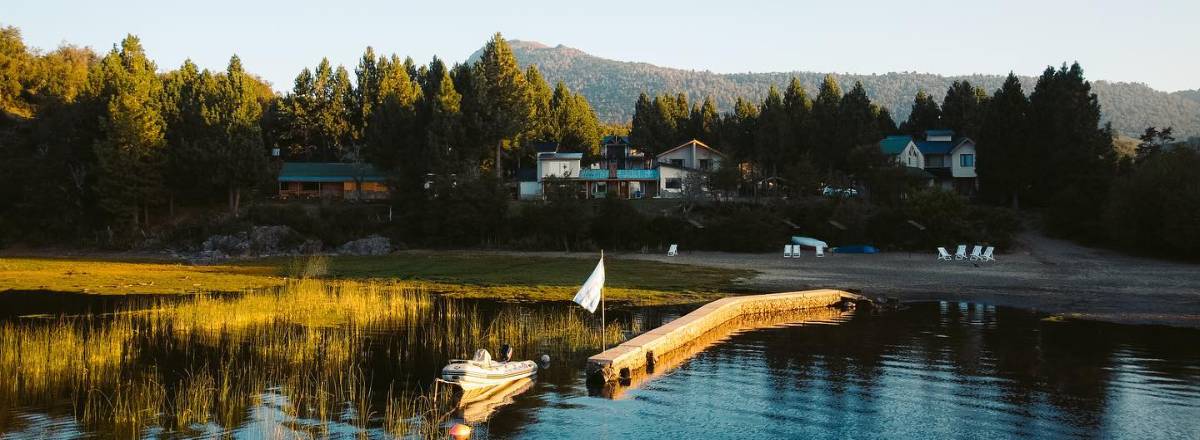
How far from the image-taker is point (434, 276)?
50031 mm

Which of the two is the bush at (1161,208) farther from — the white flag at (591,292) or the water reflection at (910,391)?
the white flag at (591,292)

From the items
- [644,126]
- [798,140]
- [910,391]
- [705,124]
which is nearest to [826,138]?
[798,140]

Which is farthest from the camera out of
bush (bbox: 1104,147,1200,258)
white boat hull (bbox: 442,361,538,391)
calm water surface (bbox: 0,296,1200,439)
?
bush (bbox: 1104,147,1200,258)

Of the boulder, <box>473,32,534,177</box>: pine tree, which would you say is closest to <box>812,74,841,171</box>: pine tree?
<box>473,32,534,177</box>: pine tree

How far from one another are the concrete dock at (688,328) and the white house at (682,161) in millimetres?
56638

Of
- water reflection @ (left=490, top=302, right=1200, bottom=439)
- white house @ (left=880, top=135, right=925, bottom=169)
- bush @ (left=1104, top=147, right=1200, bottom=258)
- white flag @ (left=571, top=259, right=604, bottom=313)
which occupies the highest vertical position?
white house @ (left=880, top=135, right=925, bottom=169)

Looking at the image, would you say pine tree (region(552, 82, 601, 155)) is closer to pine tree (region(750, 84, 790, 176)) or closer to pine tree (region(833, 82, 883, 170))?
pine tree (region(750, 84, 790, 176))

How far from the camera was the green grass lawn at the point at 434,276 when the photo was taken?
41500 mm

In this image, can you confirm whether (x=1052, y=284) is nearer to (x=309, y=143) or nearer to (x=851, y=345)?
(x=851, y=345)

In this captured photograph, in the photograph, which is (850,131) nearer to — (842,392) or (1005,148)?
(1005,148)

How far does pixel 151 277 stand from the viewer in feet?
159

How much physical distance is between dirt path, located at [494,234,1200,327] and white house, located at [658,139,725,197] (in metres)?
31.6

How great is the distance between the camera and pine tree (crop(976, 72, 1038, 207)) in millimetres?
77562

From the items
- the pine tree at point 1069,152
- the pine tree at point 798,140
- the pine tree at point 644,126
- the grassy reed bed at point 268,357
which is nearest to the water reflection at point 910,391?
the grassy reed bed at point 268,357
